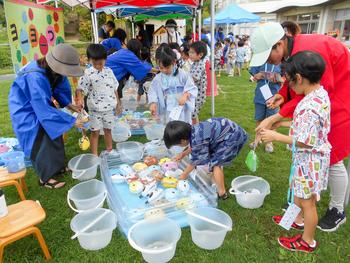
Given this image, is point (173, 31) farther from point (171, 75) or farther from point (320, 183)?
point (320, 183)

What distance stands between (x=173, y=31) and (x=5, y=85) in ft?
18.7

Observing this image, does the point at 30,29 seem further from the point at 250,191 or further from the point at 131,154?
the point at 250,191

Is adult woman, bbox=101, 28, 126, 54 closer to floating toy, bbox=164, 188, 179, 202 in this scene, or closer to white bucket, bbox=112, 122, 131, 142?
white bucket, bbox=112, 122, 131, 142

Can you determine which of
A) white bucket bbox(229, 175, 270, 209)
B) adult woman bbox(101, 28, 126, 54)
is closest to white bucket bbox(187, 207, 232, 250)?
white bucket bbox(229, 175, 270, 209)

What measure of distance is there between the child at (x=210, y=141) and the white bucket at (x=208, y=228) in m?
0.48

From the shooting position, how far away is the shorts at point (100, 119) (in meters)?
3.46

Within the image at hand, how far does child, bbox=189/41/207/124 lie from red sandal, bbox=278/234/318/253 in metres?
2.55

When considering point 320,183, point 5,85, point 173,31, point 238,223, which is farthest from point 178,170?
point 5,85

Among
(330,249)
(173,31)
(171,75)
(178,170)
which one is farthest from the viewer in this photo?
(173,31)

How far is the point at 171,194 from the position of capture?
2705mm

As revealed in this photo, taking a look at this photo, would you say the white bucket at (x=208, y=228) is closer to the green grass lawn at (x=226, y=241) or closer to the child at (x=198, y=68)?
the green grass lawn at (x=226, y=241)

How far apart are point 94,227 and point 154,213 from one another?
1.68 ft

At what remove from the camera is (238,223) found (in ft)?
8.13

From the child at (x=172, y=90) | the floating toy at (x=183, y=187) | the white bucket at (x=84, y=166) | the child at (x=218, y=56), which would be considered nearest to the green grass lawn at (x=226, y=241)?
the white bucket at (x=84, y=166)
